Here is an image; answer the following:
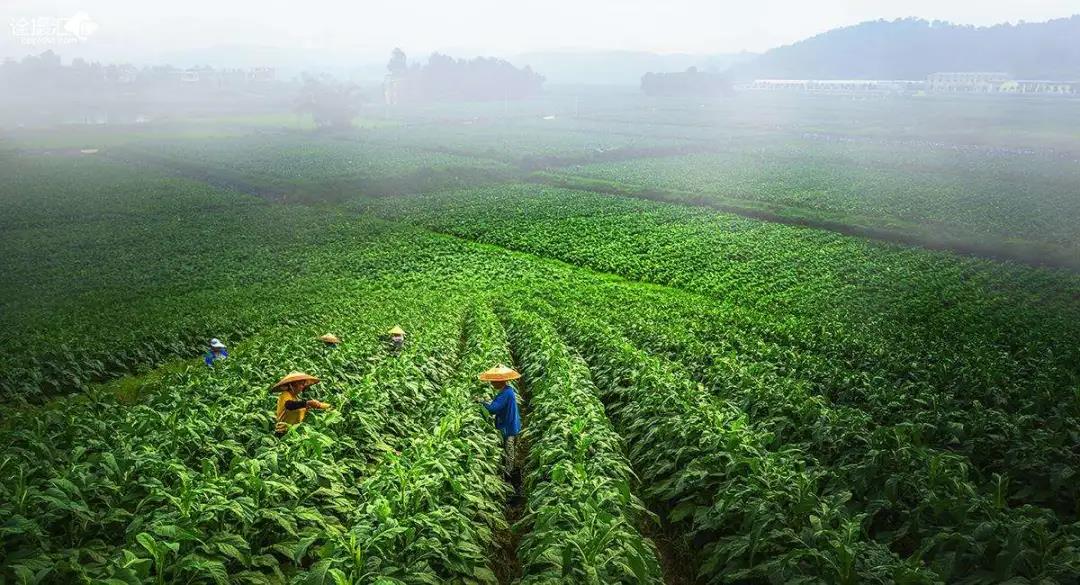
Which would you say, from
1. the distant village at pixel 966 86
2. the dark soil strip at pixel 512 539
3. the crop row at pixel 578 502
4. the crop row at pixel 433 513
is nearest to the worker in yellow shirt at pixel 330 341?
the crop row at pixel 578 502

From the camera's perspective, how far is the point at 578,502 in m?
7.11

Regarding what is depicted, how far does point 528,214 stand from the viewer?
5616 centimetres

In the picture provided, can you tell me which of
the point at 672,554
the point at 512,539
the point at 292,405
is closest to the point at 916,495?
the point at 672,554

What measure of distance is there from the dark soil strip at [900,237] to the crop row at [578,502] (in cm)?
3938

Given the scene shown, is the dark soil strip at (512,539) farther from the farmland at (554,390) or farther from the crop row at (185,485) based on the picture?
the crop row at (185,485)

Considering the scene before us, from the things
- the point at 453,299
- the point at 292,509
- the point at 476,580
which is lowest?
the point at 453,299

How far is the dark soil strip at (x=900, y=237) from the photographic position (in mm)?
40406

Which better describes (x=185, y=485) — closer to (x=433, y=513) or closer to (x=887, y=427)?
(x=433, y=513)

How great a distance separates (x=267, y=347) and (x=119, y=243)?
1471 inches

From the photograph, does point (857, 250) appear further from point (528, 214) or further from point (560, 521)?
point (560, 521)

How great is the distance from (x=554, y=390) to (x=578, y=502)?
194 inches

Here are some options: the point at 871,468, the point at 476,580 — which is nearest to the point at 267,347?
the point at 476,580

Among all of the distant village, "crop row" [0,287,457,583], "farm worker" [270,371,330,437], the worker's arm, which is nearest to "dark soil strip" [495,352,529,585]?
the worker's arm

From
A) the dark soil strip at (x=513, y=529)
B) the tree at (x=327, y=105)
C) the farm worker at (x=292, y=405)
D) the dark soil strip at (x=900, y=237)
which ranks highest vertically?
the tree at (x=327, y=105)
